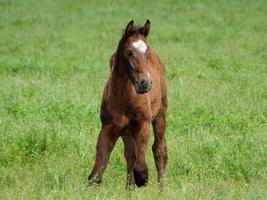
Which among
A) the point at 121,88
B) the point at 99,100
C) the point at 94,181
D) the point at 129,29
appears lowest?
the point at 99,100

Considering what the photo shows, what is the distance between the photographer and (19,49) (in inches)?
899

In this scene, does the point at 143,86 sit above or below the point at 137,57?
below

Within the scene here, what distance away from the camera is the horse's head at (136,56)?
812cm

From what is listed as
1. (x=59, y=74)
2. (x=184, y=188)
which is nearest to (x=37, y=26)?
(x=59, y=74)

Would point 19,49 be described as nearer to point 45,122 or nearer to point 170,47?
point 170,47

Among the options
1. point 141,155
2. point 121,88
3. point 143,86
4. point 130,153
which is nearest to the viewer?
point 143,86

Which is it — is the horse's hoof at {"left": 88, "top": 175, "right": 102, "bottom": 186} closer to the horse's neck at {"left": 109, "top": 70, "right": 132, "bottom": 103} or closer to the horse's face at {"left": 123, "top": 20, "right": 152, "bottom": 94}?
the horse's neck at {"left": 109, "top": 70, "right": 132, "bottom": 103}

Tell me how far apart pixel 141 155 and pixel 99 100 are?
6.11m

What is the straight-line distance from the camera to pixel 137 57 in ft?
27.3

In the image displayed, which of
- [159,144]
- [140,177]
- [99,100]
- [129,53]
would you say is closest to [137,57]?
[129,53]

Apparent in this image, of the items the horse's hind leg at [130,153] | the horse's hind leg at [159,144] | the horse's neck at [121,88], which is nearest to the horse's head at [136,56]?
the horse's neck at [121,88]

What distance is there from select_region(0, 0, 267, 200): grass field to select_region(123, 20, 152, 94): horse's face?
1.16 m

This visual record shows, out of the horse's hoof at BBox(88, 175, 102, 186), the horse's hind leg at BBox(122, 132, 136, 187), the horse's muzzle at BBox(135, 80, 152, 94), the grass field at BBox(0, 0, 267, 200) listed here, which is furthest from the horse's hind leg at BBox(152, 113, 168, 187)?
the horse's muzzle at BBox(135, 80, 152, 94)

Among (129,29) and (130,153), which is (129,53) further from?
(130,153)
